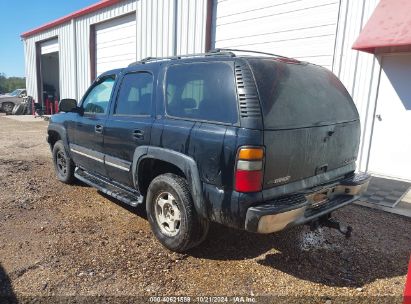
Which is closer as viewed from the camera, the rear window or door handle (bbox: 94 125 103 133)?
the rear window

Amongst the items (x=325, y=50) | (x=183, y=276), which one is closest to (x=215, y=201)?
(x=183, y=276)

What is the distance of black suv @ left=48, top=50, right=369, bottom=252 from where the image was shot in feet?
9.10

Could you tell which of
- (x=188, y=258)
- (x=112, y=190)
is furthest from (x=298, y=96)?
(x=112, y=190)

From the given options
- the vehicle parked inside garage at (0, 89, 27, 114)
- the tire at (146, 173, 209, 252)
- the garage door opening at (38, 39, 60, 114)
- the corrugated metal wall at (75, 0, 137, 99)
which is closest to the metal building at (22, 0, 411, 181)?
the corrugated metal wall at (75, 0, 137, 99)

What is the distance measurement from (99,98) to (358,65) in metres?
5.16

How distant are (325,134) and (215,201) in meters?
1.25

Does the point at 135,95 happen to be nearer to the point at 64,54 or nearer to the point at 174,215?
the point at 174,215

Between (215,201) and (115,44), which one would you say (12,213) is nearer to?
(215,201)

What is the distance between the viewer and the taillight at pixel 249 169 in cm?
270

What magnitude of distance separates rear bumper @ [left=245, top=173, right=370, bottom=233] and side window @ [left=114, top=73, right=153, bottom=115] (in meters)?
1.74

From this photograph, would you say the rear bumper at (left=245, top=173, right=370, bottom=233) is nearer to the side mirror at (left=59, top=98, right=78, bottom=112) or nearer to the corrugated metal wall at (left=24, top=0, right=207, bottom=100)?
the side mirror at (left=59, top=98, right=78, bottom=112)

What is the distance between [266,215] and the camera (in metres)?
2.71

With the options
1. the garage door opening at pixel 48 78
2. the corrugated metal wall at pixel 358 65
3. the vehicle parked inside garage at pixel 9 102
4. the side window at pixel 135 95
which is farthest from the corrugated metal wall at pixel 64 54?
the side window at pixel 135 95

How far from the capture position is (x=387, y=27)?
19.7 ft
